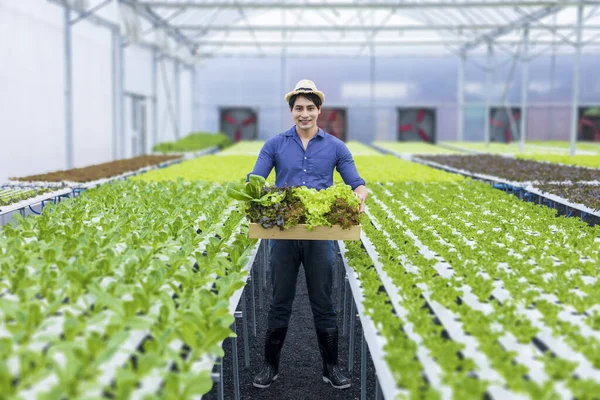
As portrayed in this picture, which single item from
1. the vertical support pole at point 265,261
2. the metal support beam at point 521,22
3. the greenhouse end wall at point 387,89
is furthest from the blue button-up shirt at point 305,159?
the greenhouse end wall at point 387,89

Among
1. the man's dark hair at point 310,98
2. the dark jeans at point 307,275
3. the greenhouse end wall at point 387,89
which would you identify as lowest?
the dark jeans at point 307,275

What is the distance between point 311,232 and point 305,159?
2.42 feet

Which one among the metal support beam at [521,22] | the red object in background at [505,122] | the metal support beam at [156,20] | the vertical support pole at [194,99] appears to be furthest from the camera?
the red object in background at [505,122]

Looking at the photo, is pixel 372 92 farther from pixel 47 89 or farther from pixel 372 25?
pixel 47 89

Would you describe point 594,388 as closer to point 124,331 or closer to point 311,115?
point 124,331

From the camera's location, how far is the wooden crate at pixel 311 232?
4.32 metres

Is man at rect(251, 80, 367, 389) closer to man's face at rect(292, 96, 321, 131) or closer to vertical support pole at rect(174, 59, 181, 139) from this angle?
man's face at rect(292, 96, 321, 131)

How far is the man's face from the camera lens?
4.71m

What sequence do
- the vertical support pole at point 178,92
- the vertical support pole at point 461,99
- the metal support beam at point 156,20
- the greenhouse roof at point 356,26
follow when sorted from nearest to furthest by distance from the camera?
the metal support beam at point 156,20, the greenhouse roof at point 356,26, the vertical support pole at point 178,92, the vertical support pole at point 461,99

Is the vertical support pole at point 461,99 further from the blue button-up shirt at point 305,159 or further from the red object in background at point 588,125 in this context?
the blue button-up shirt at point 305,159

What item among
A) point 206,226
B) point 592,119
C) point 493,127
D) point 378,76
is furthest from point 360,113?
point 206,226

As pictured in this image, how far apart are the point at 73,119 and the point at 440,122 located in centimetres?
1948

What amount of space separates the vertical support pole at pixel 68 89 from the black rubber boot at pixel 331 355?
1204 centimetres

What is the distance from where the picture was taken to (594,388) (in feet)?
7.66
